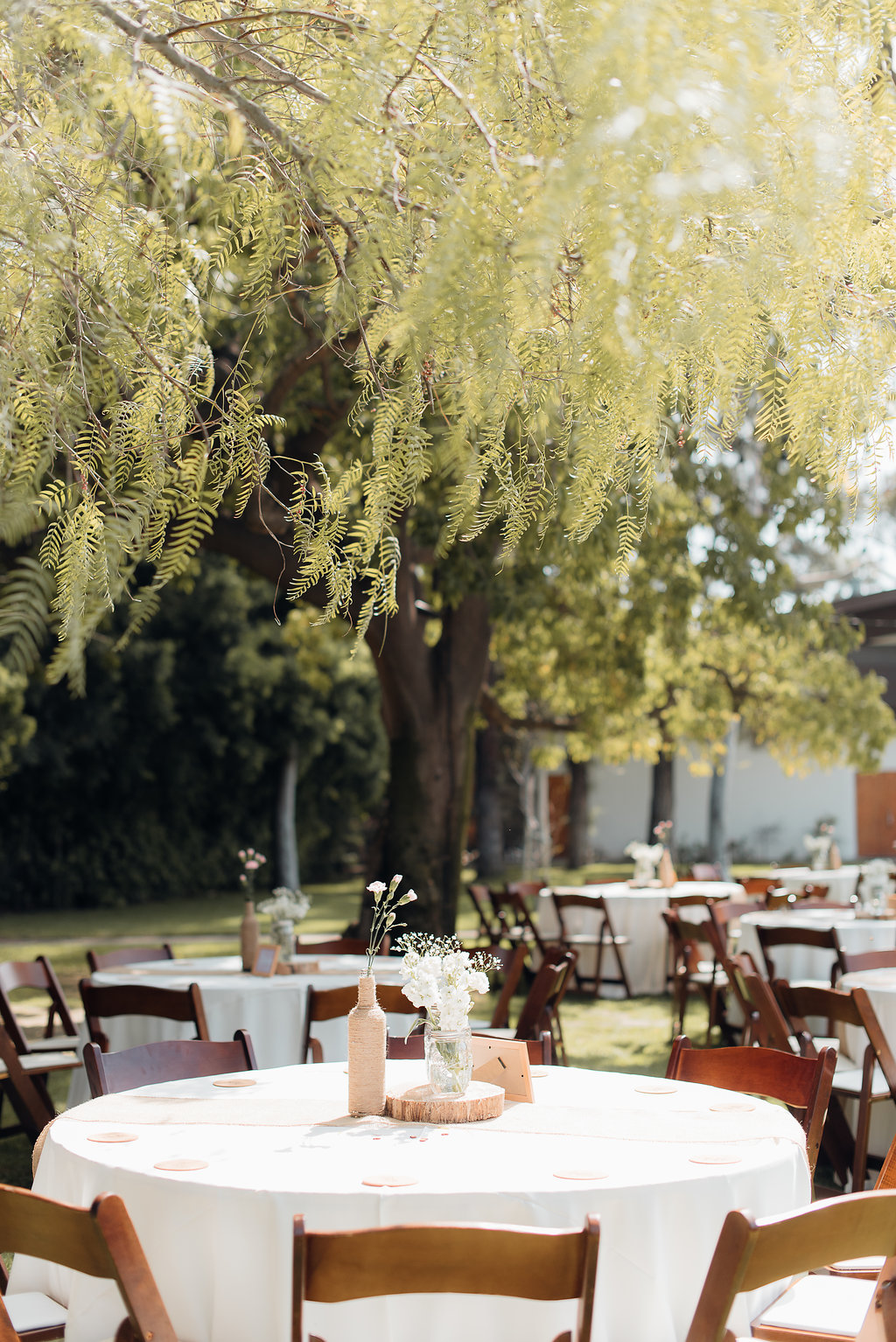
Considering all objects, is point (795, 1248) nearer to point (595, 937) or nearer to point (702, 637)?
point (595, 937)

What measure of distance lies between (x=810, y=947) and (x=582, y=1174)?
5.57 metres

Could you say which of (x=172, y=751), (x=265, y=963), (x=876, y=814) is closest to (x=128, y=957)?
(x=265, y=963)

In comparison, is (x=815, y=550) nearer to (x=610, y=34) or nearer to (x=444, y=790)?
(x=444, y=790)

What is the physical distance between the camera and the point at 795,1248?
2.06 m

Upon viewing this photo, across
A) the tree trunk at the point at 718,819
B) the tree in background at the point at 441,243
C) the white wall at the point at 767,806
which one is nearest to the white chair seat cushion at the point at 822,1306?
the tree in background at the point at 441,243

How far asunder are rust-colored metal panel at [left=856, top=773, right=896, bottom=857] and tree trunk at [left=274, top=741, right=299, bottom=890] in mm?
13418

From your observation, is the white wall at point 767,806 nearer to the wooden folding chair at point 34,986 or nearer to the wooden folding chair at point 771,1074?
the wooden folding chair at point 34,986

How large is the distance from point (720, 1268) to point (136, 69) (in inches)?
89.4

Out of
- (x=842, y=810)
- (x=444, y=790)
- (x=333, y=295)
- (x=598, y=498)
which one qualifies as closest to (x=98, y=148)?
(x=333, y=295)

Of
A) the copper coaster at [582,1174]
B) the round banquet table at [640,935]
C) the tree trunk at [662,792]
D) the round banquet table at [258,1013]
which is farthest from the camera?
the tree trunk at [662,792]

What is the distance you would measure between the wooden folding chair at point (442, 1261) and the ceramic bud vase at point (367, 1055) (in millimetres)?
1067

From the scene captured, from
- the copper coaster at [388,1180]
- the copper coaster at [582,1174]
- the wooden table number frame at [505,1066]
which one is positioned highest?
the wooden table number frame at [505,1066]

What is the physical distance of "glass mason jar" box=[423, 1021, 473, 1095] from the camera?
302 centimetres

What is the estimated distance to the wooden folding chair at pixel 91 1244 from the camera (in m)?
2.09
